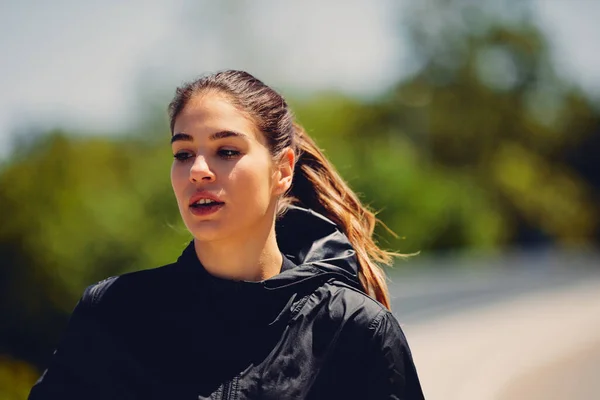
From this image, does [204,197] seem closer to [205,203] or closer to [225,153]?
[205,203]

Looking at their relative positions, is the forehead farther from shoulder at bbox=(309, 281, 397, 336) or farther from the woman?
shoulder at bbox=(309, 281, 397, 336)

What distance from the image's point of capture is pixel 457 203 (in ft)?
59.0

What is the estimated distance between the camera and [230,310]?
88.4 inches

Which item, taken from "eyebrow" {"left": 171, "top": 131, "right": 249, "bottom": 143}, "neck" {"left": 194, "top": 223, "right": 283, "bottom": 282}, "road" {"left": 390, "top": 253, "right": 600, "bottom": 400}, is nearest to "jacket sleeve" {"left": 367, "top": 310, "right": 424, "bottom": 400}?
"neck" {"left": 194, "top": 223, "right": 283, "bottom": 282}

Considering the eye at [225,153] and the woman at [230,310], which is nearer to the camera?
the woman at [230,310]

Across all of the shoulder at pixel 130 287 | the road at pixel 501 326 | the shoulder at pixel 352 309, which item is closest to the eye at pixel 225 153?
the shoulder at pixel 130 287

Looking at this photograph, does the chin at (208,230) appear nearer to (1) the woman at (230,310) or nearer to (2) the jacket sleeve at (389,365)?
(1) the woman at (230,310)

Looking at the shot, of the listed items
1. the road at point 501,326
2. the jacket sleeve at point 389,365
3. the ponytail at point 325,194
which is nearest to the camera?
the jacket sleeve at point 389,365

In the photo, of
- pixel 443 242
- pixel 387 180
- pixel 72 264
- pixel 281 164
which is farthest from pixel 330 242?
pixel 443 242

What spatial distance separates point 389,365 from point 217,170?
0.68 m

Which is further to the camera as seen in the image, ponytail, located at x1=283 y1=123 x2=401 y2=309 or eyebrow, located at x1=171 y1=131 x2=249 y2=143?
ponytail, located at x1=283 y1=123 x2=401 y2=309

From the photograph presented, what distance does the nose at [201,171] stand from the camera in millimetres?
2209

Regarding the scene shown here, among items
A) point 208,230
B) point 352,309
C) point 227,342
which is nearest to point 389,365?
point 352,309

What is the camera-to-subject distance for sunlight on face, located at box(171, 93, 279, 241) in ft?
7.32
